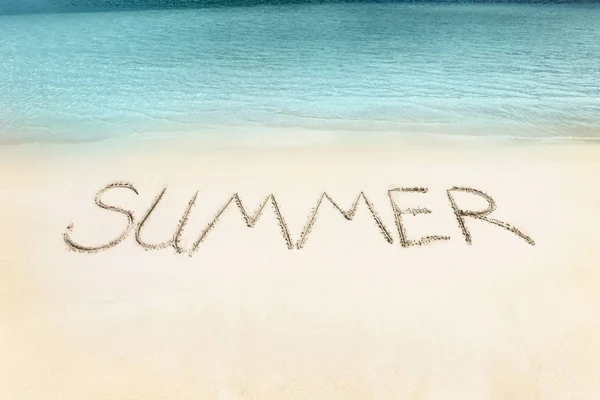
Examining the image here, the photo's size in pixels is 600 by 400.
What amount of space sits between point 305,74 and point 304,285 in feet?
18.4

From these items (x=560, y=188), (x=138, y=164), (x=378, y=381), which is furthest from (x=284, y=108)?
(x=378, y=381)

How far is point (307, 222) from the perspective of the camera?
4367mm

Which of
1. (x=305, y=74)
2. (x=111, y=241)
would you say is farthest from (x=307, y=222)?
(x=305, y=74)

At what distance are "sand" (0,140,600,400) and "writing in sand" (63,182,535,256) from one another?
0.13ft

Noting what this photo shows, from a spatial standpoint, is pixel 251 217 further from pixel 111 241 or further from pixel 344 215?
pixel 111 241

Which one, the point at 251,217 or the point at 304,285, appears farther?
the point at 251,217

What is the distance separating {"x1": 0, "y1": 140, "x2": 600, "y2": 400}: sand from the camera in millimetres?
2990

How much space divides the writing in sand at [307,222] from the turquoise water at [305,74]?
5.88 ft

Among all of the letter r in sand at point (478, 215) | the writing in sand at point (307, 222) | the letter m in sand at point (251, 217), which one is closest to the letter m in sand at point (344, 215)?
the writing in sand at point (307, 222)

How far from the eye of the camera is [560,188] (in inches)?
188

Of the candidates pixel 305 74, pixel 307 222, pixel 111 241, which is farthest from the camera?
pixel 305 74

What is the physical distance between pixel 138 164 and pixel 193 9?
9808 millimetres

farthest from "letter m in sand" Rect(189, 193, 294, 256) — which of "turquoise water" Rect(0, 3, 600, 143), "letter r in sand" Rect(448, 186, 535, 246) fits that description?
"turquoise water" Rect(0, 3, 600, 143)

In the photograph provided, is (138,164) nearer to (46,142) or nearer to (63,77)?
(46,142)
